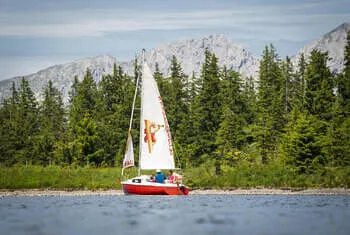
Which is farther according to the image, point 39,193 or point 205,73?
point 205,73

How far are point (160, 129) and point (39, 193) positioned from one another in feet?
36.3

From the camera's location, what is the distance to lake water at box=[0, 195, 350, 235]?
2297cm

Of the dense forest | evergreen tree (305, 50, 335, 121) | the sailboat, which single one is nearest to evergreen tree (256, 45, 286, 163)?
the dense forest

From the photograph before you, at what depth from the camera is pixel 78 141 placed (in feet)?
260

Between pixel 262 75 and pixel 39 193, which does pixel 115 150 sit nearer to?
pixel 262 75

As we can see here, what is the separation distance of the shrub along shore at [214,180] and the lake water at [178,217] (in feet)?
39.6

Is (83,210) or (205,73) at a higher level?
(205,73)

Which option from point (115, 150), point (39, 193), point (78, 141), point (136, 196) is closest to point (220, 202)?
point (136, 196)

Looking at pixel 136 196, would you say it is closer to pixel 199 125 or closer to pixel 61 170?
pixel 61 170

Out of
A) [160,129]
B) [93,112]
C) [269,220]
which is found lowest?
[269,220]

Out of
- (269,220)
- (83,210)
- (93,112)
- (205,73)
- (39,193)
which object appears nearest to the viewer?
(269,220)

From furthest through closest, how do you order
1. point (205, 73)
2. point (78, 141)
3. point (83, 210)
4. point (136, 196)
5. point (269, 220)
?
1. point (205, 73)
2. point (78, 141)
3. point (136, 196)
4. point (83, 210)
5. point (269, 220)

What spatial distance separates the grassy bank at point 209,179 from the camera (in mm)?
49250

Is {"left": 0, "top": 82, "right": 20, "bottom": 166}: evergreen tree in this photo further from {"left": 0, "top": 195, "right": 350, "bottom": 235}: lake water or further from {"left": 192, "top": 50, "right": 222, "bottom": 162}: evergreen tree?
{"left": 0, "top": 195, "right": 350, "bottom": 235}: lake water
